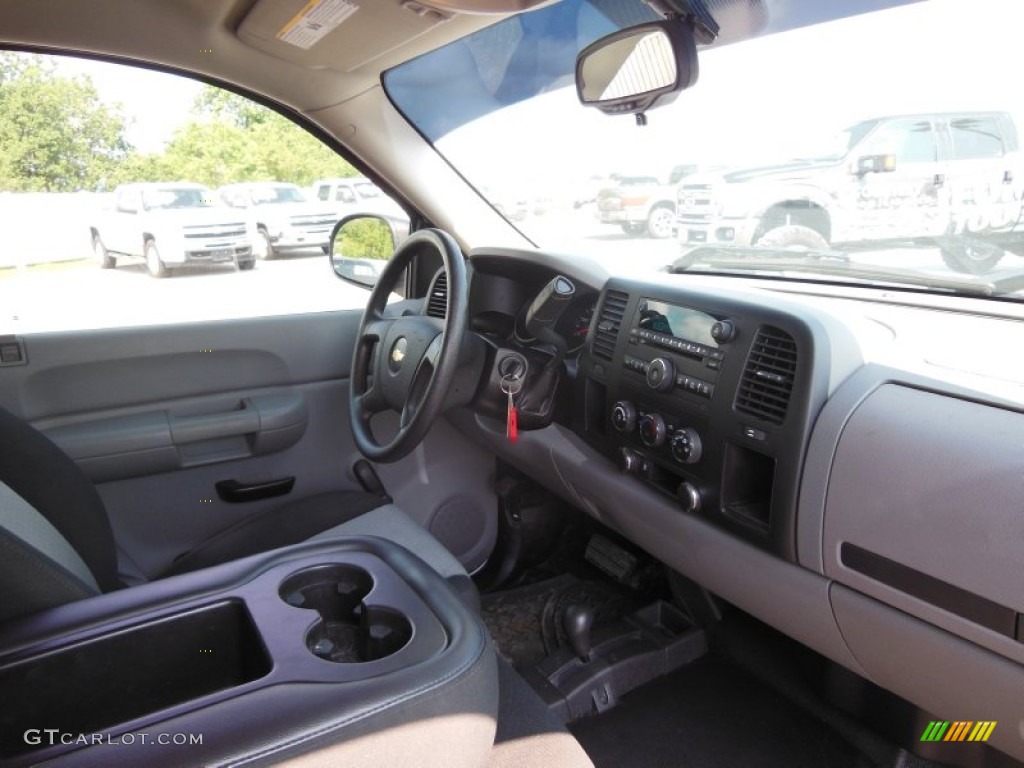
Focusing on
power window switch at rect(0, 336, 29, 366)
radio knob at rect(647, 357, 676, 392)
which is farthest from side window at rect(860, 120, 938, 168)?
power window switch at rect(0, 336, 29, 366)

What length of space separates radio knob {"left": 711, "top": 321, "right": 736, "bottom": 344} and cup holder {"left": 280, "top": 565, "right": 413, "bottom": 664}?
0.86 m

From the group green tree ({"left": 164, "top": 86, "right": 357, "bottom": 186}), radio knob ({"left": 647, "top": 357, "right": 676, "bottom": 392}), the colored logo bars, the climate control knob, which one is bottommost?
the colored logo bars

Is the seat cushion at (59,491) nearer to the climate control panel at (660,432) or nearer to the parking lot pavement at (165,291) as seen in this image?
the parking lot pavement at (165,291)

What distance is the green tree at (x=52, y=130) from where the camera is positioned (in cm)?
211

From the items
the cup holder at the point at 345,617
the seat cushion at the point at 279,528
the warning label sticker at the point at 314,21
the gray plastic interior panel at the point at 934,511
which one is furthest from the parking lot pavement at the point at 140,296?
the gray plastic interior panel at the point at 934,511

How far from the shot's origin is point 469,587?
1812 millimetres

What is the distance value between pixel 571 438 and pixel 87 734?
4.61ft

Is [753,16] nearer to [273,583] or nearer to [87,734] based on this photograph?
[273,583]

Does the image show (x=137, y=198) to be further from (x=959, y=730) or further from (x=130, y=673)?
(x=959, y=730)

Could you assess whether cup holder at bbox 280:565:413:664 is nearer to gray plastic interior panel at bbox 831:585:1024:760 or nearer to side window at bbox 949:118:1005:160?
gray plastic interior panel at bbox 831:585:1024:760

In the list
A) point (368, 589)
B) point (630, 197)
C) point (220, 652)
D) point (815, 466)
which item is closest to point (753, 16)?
point (630, 197)

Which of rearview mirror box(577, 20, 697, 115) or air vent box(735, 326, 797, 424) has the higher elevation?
rearview mirror box(577, 20, 697, 115)

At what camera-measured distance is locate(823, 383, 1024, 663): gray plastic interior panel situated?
114 cm

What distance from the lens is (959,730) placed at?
149cm
